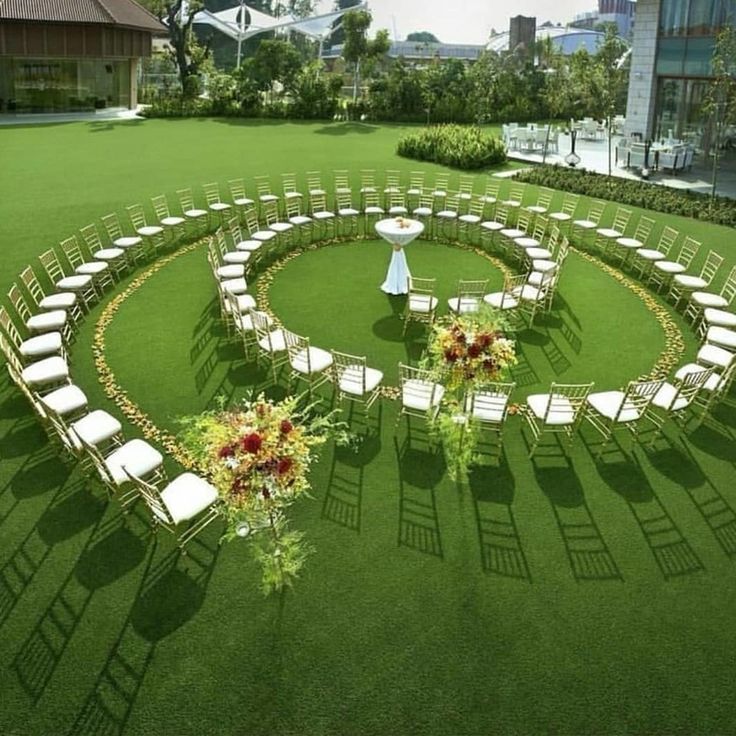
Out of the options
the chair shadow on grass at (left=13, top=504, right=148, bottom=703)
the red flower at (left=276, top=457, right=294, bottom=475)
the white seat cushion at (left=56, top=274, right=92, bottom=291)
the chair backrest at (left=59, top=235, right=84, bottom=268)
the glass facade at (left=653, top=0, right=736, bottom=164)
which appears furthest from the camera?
the glass facade at (left=653, top=0, right=736, bottom=164)

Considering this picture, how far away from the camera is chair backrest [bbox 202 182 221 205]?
20.7 meters

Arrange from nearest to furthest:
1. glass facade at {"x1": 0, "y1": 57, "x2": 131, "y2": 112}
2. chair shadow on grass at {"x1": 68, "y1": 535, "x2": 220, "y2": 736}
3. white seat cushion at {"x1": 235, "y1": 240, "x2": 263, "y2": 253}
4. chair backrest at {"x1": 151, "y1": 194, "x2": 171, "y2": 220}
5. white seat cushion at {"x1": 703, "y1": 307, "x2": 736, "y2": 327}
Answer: chair shadow on grass at {"x1": 68, "y1": 535, "x2": 220, "y2": 736} < white seat cushion at {"x1": 703, "y1": 307, "x2": 736, "y2": 327} < white seat cushion at {"x1": 235, "y1": 240, "x2": 263, "y2": 253} < chair backrest at {"x1": 151, "y1": 194, "x2": 171, "y2": 220} < glass facade at {"x1": 0, "y1": 57, "x2": 131, "y2": 112}

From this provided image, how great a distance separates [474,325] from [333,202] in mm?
14149

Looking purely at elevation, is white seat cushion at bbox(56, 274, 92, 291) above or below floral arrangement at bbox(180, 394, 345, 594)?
above

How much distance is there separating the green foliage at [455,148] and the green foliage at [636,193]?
97.7 inches

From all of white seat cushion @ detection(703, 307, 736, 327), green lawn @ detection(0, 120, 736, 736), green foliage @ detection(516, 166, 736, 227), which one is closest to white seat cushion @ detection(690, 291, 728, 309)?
white seat cushion @ detection(703, 307, 736, 327)

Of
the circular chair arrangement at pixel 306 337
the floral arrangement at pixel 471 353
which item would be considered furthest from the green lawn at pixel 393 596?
the floral arrangement at pixel 471 353

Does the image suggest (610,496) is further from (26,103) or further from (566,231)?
(26,103)

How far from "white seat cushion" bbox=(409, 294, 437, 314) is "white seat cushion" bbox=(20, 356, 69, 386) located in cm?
612

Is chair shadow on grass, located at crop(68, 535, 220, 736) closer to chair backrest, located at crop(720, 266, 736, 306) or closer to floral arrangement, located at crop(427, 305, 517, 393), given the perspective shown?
floral arrangement, located at crop(427, 305, 517, 393)

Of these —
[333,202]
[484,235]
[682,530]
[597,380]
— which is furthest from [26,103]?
[682,530]

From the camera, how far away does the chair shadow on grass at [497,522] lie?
7238 millimetres

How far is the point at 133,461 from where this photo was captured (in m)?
7.97

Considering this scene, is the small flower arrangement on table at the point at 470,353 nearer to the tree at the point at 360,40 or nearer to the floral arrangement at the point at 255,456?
the floral arrangement at the point at 255,456
